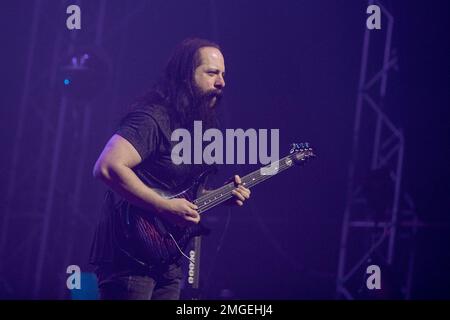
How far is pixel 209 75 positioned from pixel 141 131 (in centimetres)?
72

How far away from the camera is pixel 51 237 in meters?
5.71

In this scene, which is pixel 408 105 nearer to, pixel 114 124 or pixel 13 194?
pixel 114 124

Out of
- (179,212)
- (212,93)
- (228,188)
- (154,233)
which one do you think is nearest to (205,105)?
(212,93)

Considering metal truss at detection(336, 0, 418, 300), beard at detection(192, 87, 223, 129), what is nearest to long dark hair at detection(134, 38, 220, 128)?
beard at detection(192, 87, 223, 129)

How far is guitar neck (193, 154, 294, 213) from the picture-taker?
3.05 m

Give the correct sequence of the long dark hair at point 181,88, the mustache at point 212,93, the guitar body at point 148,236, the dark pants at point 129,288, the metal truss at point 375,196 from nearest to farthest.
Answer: the dark pants at point 129,288, the guitar body at point 148,236, the long dark hair at point 181,88, the mustache at point 212,93, the metal truss at point 375,196

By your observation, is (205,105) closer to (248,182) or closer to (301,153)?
(248,182)

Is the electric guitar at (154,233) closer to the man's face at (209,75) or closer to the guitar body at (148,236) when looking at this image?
the guitar body at (148,236)

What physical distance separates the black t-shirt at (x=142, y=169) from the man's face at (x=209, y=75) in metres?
0.43

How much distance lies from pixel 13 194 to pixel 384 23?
3967 millimetres

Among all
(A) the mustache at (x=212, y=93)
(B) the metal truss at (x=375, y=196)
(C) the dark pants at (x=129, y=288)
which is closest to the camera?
(C) the dark pants at (x=129, y=288)

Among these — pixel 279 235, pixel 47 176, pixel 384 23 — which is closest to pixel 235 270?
pixel 279 235

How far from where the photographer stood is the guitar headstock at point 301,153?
148 inches

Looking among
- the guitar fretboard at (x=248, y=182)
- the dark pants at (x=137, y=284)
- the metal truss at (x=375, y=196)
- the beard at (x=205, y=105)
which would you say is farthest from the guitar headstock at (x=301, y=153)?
the metal truss at (x=375, y=196)
